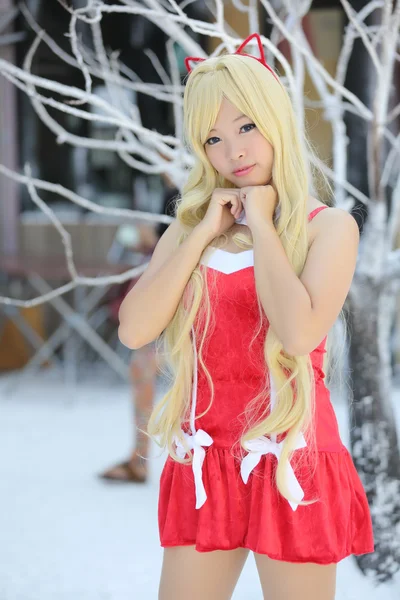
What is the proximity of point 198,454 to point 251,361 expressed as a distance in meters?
0.21

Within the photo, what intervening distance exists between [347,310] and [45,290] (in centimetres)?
374

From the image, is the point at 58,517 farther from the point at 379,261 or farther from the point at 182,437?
the point at 182,437

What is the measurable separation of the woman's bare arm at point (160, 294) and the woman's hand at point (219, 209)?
0.05 feet

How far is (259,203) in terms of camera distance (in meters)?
1.63

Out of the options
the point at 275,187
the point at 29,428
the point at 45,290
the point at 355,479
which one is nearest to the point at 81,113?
the point at 275,187

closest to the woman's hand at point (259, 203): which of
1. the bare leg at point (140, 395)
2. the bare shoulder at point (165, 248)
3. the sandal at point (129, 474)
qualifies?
the bare shoulder at point (165, 248)

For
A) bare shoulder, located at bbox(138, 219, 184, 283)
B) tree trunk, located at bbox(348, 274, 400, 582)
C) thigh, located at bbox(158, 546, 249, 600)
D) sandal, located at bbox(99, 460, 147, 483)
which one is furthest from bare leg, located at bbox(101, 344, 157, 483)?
thigh, located at bbox(158, 546, 249, 600)

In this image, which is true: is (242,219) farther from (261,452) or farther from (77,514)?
(77,514)

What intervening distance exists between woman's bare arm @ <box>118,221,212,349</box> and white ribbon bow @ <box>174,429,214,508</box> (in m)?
0.21

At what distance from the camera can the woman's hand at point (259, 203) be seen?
1.60 m

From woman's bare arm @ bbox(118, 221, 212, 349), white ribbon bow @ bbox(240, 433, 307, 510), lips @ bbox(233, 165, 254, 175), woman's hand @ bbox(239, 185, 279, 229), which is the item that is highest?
lips @ bbox(233, 165, 254, 175)

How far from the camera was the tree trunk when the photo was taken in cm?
274

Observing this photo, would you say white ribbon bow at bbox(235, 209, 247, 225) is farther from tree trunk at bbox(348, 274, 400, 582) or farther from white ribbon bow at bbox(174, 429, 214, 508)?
tree trunk at bbox(348, 274, 400, 582)

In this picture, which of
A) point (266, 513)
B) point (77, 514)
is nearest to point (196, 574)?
point (266, 513)
